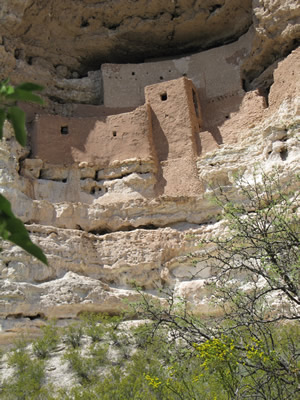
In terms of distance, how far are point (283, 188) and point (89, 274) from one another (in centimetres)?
381

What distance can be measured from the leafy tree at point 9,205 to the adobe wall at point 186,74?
486 inches

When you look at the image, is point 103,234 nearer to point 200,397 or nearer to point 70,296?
point 70,296

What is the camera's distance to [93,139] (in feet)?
41.3

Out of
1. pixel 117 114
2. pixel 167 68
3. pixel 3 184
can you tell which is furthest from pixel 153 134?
pixel 3 184

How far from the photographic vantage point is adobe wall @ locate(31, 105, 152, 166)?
1240 centimetres

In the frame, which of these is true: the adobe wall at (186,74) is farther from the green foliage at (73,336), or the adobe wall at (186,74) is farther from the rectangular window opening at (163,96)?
the green foliage at (73,336)

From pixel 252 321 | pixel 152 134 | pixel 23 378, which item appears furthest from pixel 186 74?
pixel 252 321

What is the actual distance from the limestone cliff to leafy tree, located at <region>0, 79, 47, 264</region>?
828 cm

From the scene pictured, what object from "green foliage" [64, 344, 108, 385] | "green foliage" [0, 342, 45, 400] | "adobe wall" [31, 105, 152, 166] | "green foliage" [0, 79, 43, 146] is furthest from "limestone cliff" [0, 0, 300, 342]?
"green foliage" [0, 79, 43, 146]

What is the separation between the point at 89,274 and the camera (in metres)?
10.9

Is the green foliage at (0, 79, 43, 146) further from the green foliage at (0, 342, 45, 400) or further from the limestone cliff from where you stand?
the limestone cliff

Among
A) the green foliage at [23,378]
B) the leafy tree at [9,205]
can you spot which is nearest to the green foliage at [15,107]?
the leafy tree at [9,205]

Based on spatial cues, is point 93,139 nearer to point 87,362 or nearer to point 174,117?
point 174,117

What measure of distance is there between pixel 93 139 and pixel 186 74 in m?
3.08
